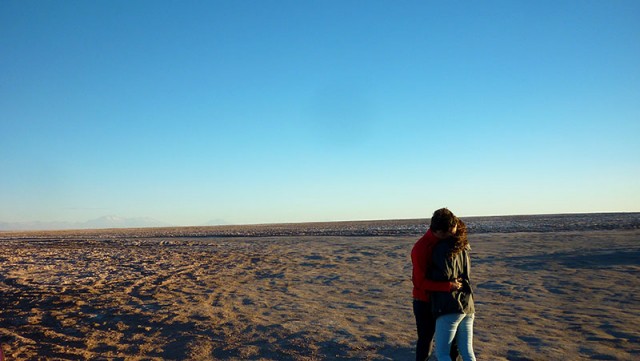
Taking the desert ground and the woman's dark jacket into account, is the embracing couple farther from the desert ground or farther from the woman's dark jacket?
the desert ground

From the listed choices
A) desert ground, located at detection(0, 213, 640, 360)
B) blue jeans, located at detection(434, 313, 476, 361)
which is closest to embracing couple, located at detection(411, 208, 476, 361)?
blue jeans, located at detection(434, 313, 476, 361)

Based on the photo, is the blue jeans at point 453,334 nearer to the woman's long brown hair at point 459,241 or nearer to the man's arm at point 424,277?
the man's arm at point 424,277

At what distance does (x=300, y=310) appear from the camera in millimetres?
9461

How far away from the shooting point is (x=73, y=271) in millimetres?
15352

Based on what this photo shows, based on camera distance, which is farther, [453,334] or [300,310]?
[300,310]

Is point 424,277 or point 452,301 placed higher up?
point 424,277

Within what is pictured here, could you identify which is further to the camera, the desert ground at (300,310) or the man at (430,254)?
the desert ground at (300,310)

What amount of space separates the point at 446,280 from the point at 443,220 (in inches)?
Answer: 21.5

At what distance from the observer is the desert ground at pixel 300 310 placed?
676 cm

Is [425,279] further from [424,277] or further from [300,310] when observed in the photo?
[300,310]

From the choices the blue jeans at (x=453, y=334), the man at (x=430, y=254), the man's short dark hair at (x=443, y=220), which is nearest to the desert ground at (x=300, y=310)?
the blue jeans at (x=453, y=334)

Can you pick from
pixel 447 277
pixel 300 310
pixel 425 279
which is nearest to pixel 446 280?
pixel 447 277

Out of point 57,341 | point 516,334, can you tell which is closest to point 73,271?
point 57,341

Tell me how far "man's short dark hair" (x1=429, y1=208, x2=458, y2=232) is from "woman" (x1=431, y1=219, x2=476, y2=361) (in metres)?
0.12
